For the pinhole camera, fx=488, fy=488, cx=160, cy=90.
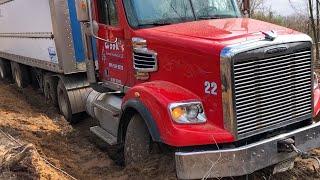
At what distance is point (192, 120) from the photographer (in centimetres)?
→ 514

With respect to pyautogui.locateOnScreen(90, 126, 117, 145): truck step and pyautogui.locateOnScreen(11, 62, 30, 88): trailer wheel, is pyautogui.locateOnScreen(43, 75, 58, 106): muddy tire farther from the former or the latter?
pyautogui.locateOnScreen(90, 126, 117, 145): truck step

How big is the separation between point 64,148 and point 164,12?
293 cm

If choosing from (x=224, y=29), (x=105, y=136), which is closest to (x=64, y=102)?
(x=105, y=136)

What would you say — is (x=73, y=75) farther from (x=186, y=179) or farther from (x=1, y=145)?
(x=186, y=179)

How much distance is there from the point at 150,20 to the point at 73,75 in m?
4.15

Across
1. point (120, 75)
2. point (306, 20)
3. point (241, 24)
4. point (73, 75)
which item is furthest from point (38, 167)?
point (306, 20)

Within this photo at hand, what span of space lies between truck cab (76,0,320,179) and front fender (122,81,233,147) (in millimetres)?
10

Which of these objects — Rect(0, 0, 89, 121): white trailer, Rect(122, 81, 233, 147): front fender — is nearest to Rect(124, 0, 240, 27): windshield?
Rect(122, 81, 233, 147): front fender

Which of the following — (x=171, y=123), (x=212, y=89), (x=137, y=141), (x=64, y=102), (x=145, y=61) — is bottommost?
(x=64, y=102)

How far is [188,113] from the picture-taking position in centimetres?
518

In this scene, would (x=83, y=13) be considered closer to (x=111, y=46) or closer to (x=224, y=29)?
(x=111, y=46)

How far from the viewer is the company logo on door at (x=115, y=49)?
686 cm

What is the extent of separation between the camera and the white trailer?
9.52m

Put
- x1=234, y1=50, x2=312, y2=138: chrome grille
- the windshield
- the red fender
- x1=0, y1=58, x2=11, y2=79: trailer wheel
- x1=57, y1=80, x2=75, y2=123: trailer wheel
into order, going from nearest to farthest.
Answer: x1=234, y1=50, x2=312, y2=138: chrome grille
the red fender
the windshield
x1=57, y1=80, x2=75, y2=123: trailer wheel
x1=0, y1=58, x2=11, y2=79: trailer wheel
